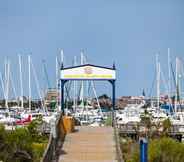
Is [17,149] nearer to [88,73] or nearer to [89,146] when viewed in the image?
[88,73]

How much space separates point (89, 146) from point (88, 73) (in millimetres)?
8270

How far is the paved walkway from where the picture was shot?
2419 cm

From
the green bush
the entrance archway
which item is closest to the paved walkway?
the entrance archway

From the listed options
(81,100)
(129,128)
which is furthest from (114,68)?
(81,100)

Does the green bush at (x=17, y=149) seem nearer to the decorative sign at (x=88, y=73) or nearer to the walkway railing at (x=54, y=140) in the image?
the decorative sign at (x=88, y=73)

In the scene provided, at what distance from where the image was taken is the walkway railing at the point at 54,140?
2272 centimetres

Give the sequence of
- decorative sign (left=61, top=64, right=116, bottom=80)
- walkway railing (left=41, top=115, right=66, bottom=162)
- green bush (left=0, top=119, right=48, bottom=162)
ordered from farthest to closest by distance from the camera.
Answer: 1. decorative sign (left=61, top=64, right=116, bottom=80)
2. green bush (left=0, top=119, right=48, bottom=162)
3. walkway railing (left=41, top=115, right=66, bottom=162)

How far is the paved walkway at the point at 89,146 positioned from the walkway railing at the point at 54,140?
0.92ft

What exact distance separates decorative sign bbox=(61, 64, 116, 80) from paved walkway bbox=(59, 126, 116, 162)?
14.0 ft

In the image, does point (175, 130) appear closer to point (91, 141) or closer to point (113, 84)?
point (113, 84)

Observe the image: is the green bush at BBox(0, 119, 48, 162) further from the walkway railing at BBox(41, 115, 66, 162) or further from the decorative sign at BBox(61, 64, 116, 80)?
the walkway railing at BBox(41, 115, 66, 162)

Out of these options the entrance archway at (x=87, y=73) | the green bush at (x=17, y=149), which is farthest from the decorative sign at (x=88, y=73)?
the green bush at (x=17, y=149)

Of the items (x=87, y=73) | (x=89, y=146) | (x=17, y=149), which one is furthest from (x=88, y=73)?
(x=89, y=146)

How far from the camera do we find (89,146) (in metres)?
26.2
